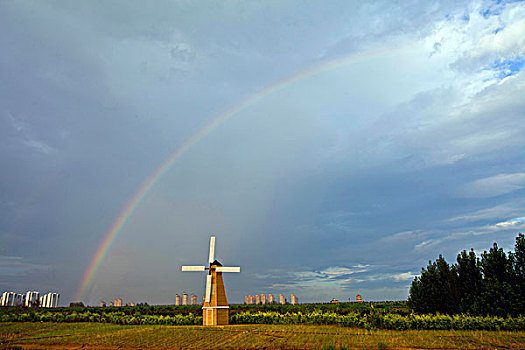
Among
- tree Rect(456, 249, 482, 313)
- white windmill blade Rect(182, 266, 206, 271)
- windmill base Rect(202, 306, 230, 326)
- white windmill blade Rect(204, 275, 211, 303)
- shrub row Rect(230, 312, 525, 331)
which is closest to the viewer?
shrub row Rect(230, 312, 525, 331)

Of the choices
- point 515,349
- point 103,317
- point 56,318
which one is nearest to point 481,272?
point 515,349

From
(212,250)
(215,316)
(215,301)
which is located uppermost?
(212,250)

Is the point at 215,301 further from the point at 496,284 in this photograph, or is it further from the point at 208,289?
the point at 496,284

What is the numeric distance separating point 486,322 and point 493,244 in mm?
7774

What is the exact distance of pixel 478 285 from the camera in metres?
34.8

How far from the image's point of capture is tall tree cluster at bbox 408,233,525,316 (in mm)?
30016

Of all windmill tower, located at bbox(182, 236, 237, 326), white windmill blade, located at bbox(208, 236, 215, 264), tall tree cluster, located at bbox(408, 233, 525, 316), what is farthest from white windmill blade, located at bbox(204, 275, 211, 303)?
tall tree cluster, located at bbox(408, 233, 525, 316)

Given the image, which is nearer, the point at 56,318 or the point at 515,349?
the point at 515,349

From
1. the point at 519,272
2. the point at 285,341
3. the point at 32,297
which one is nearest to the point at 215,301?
the point at 285,341

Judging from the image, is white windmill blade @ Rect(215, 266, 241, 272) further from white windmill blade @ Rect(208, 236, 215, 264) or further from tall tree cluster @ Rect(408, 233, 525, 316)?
tall tree cluster @ Rect(408, 233, 525, 316)

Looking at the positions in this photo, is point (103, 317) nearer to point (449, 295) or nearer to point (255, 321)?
point (255, 321)

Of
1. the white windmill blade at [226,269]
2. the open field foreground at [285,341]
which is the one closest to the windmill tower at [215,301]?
the white windmill blade at [226,269]

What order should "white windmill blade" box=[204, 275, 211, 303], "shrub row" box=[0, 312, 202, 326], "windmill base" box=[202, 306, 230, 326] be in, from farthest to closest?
1. "shrub row" box=[0, 312, 202, 326]
2. "white windmill blade" box=[204, 275, 211, 303]
3. "windmill base" box=[202, 306, 230, 326]

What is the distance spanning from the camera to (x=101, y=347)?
2342cm
